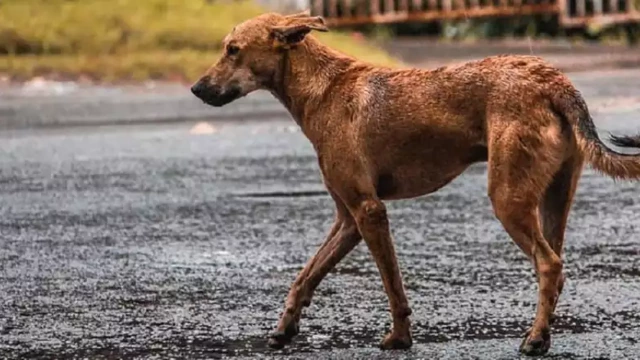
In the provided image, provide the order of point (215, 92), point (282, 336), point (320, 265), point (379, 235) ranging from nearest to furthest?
point (379, 235) → point (282, 336) → point (320, 265) → point (215, 92)

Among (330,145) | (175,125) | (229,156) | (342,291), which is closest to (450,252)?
(342,291)

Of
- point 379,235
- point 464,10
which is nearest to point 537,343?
point 379,235

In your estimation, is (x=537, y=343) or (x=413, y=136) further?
(x=413, y=136)

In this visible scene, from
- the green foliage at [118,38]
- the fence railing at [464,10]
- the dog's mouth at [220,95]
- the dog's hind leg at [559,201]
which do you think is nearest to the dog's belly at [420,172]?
the dog's hind leg at [559,201]

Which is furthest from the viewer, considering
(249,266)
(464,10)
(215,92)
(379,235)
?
(464,10)

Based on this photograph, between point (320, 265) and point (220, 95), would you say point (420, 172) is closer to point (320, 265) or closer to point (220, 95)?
point (320, 265)

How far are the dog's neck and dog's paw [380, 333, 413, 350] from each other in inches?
34.3

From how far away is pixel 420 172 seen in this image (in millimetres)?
5590

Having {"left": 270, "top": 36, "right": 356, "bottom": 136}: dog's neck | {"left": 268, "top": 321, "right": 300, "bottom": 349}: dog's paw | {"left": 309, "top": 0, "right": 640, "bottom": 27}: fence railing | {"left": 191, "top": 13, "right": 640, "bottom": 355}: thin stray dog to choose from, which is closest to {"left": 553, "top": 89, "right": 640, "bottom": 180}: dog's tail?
{"left": 191, "top": 13, "right": 640, "bottom": 355}: thin stray dog

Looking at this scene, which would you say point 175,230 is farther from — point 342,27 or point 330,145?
point 342,27

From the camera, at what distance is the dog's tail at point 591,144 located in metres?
5.27

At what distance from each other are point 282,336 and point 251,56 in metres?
1.14

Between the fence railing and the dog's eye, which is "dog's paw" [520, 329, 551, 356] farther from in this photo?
the fence railing

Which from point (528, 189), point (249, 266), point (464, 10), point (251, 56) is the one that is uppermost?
point (251, 56)
